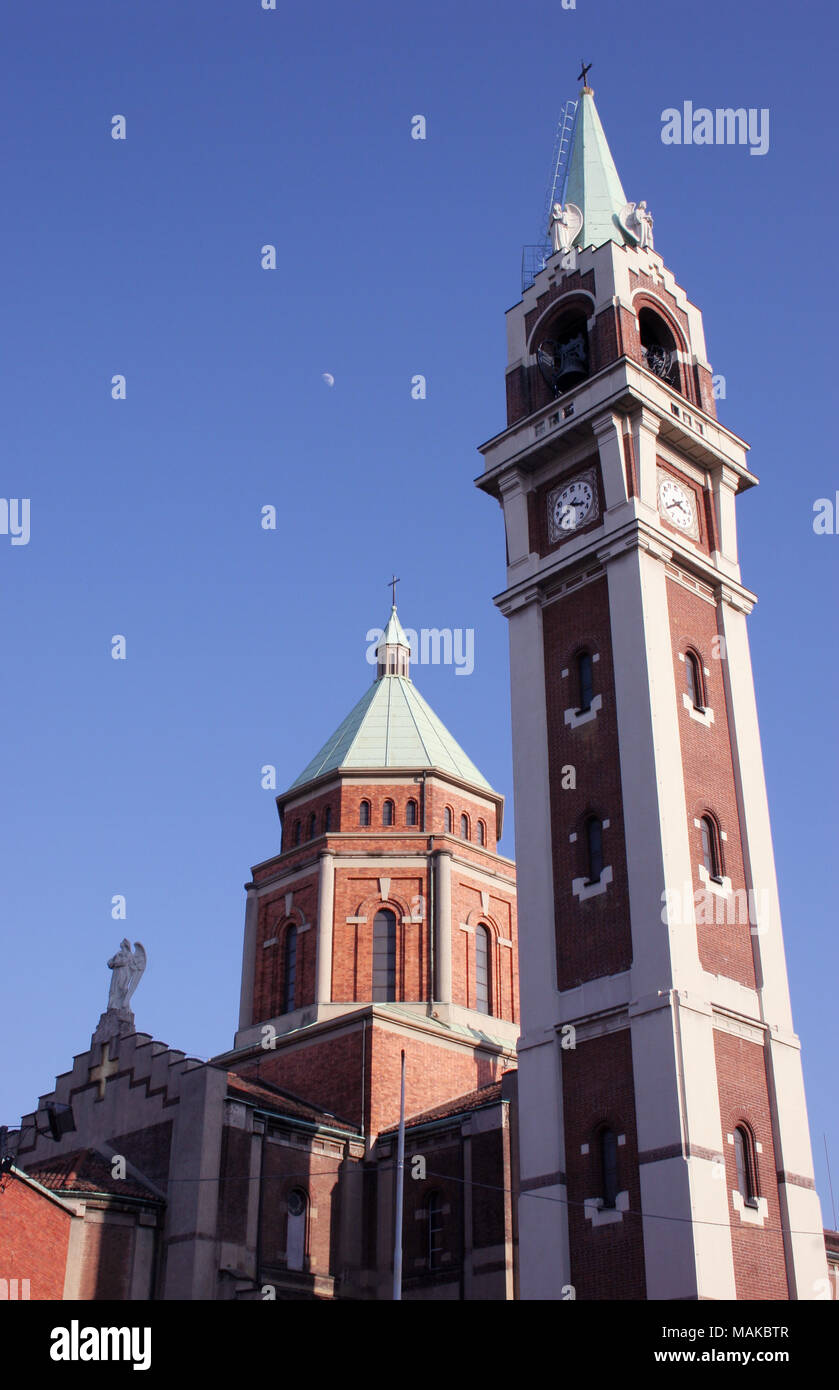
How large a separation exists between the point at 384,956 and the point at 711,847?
16.7m

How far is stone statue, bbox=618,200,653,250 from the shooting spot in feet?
132

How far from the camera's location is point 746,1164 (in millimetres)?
28906

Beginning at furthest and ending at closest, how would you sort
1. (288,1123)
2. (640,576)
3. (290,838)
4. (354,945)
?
(290,838) → (354,945) → (288,1123) → (640,576)

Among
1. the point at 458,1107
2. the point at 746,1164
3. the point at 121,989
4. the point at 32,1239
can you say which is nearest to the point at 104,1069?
the point at 121,989

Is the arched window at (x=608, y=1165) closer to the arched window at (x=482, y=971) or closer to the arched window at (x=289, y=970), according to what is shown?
the arched window at (x=482, y=971)

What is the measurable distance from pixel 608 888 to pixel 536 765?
13.1 ft

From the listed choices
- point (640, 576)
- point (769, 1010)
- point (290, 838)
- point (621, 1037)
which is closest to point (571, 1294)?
point (621, 1037)

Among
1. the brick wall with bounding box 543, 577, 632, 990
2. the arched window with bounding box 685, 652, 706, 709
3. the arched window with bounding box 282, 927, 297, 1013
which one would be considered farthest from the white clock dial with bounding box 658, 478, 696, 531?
the arched window with bounding box 282, 927, 297, 1013

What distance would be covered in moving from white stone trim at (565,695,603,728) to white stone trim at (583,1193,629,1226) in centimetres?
1052

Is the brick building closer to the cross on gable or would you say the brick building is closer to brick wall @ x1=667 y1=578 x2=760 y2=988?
the cross on gable

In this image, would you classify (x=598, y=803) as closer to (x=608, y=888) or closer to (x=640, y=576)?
(x=608, y=888)

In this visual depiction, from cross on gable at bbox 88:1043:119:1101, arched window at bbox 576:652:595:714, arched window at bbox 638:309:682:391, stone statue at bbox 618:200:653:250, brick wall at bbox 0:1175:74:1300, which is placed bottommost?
brick wall at bbox 0:1175:74:1300
